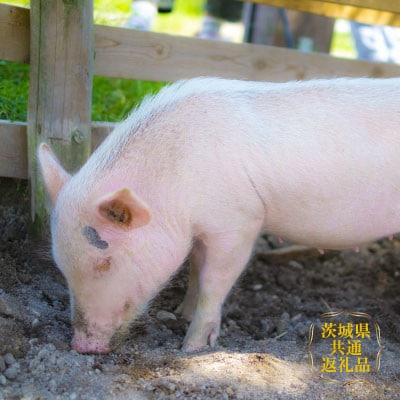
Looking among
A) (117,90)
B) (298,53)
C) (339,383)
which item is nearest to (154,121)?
(339,383)

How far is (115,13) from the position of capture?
20.2 ft

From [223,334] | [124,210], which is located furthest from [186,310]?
[124,210]

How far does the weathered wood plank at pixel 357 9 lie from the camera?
451cm

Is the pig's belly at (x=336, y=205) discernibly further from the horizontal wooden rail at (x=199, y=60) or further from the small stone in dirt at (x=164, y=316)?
the horizontal wooden rail at (x=199, y=60)

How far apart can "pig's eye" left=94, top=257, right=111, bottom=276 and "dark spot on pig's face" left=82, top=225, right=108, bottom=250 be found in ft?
0.27

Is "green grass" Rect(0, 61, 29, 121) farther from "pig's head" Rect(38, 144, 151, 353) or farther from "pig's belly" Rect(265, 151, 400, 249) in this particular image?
"pig's belly" Rect(265, 151, 400, 249)

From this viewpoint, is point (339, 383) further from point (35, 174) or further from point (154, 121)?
point (35, 174)

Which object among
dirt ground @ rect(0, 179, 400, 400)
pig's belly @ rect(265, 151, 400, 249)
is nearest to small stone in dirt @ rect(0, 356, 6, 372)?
dirt ground @ rect(0, 179, 400, 400)

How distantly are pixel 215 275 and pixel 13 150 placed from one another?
1574 mm

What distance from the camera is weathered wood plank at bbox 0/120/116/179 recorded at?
4.11 m

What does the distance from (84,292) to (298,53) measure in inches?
109

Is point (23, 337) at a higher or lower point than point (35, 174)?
lower

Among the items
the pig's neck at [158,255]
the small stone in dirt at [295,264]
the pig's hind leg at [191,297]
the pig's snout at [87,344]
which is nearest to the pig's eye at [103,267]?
the pig's neck at [158,255]

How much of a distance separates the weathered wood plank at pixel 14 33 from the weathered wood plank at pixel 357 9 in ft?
5.15
